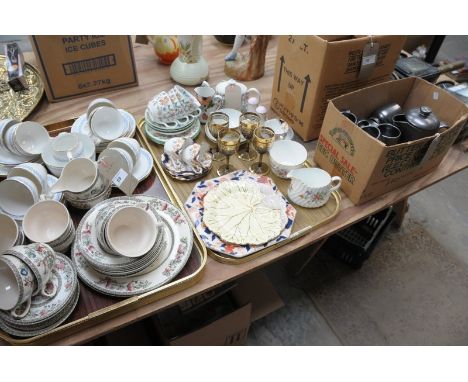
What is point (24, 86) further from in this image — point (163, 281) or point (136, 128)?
point (163, 281)

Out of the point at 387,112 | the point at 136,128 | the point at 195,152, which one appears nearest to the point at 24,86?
the point at 136,128

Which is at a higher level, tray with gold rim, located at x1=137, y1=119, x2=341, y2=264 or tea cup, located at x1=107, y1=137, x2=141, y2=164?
tea cup, located at x1=107, y1=137, x2=141, y2=164

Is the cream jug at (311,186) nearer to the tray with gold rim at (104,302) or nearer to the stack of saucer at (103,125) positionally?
the tray with gold rim at (104,302)

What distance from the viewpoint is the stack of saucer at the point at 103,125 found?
111 centimetres

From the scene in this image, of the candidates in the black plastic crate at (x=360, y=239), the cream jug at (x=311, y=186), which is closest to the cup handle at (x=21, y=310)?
the cream jug at (x=311, y=186)

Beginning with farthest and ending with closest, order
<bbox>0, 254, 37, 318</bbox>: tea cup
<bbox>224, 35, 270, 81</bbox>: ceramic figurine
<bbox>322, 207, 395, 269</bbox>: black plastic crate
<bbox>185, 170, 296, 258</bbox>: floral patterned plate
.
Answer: <bbox>322, 207, 395, 269</bbox>: black plastic crate, <bbox>224, 35, 270, 81</bbox>: ceramic figurine, <bbox>185, 170, 296, 258</bbox>: floral patterned plate, <bbox>0, 254, 37, 318</bbox>: tea cup

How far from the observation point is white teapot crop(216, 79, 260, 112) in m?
1.29

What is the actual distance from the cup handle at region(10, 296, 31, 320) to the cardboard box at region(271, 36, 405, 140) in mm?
984

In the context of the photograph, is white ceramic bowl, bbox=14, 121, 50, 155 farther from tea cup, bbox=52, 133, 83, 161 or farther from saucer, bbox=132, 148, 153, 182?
saucer, bbox=132, 148, 153, 182

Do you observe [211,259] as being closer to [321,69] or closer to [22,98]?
[321,69]

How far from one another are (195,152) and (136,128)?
0.91 ft

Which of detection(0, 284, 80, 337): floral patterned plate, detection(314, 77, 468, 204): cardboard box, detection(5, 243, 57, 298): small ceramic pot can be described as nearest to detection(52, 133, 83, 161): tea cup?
detection(5, 243, 57, 298): small ceramic pot

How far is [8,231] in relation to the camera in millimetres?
857

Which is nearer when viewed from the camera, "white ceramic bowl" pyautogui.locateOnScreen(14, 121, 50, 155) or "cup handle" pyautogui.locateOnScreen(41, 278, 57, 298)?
"cup handle" pyautogui.locateOnScreen(41, 278, 57, 298)
